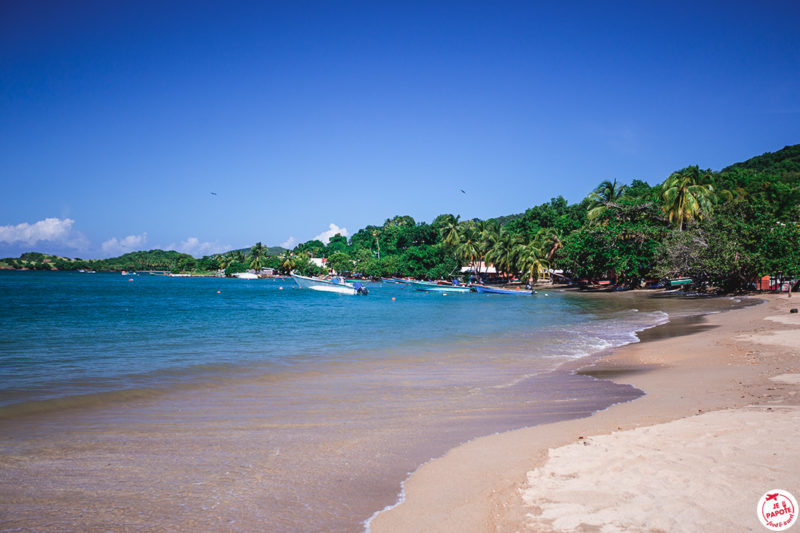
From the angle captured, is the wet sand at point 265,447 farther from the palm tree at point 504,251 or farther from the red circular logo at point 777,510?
the palm tree at point 504,251

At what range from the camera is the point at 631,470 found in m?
5.05

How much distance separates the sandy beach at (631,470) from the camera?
13.6 feet

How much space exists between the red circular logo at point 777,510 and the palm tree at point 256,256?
492 feet

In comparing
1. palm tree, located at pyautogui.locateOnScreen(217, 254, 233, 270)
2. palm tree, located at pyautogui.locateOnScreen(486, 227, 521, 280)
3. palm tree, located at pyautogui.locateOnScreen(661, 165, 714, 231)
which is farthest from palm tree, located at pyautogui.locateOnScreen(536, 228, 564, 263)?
palm tree, located at pyautogui.locateOnScreen(217, 254, 233, 270)

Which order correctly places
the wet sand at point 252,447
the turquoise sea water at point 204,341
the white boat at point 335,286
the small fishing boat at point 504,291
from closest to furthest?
1. the wet sand at point 252,447
2. the turquoise sea water at point 204,341
3. the small fishing boat at point 504,291
4. the white boat at point 335,286

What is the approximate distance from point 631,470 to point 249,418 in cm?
602

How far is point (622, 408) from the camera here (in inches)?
321

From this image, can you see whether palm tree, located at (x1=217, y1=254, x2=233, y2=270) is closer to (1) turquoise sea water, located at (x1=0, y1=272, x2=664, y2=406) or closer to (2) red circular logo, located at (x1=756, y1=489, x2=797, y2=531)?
(1) turquoise sea water, located at (x1=0, y1=272, x2=664, y2=406)

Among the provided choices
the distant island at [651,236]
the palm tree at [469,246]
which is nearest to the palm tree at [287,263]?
the distant island at [651,236]

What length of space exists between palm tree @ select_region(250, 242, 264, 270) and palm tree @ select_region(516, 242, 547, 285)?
99.3m

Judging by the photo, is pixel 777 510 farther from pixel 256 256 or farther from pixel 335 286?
pixel 256 256

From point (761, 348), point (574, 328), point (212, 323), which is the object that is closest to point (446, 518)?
point (761, 348)

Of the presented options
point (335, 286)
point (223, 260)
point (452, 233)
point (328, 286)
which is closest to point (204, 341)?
point (335, 286)

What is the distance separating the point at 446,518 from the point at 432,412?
12.9ft
